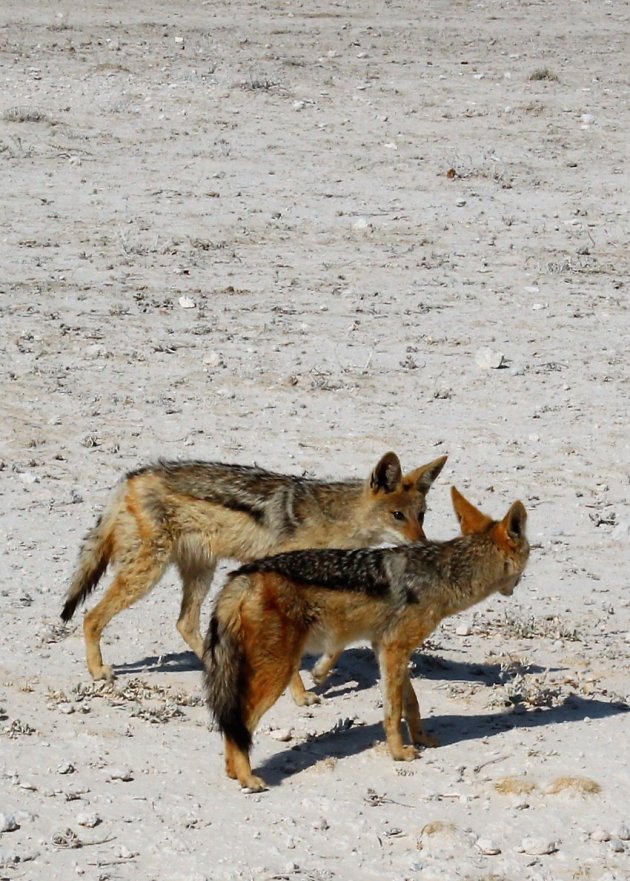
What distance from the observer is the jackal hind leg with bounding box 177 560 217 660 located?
27.3ft

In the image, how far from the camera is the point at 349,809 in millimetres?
6414

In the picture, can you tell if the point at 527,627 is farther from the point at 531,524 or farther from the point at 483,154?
the point at 483,154

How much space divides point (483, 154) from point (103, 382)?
827cm

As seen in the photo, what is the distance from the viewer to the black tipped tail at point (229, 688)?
6.58 meters

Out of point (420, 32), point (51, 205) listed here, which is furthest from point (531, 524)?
point (420, 32)

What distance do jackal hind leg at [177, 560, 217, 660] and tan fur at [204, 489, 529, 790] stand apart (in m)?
1.34

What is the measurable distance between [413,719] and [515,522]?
3.71 ft

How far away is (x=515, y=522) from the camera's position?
298 inches

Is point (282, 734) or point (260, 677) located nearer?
point (260, 677)

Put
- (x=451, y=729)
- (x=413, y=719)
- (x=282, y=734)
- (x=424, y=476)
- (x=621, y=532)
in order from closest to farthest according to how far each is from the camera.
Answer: (x=413, y=719)
(x=282, y=734)
(x=451, y=729)
(x=424, y=476)
(x=621, y=532)

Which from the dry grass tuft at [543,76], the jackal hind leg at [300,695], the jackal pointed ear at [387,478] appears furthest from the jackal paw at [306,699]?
the dry grass tuft at [543,76]

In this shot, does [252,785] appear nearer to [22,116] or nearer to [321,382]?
[321,382]

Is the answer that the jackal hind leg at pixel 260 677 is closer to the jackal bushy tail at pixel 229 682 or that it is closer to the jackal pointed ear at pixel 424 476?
the jackal bushy tail at pixel 229 682

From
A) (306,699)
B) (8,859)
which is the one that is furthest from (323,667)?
(8,859)
